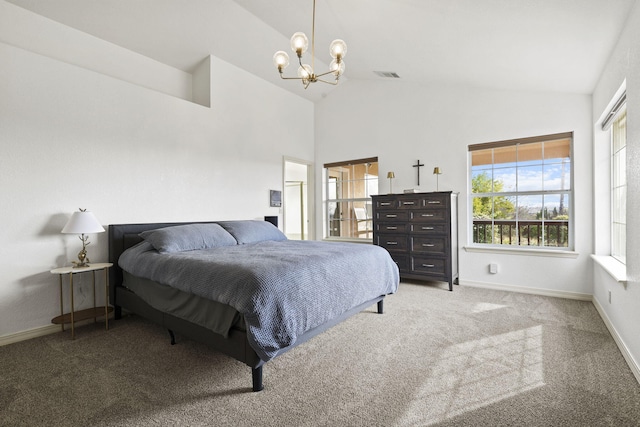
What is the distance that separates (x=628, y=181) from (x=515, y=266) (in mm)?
2126

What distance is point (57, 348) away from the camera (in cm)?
255

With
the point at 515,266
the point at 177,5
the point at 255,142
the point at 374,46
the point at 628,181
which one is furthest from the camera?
the point at 255,142

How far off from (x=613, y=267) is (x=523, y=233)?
1423mm

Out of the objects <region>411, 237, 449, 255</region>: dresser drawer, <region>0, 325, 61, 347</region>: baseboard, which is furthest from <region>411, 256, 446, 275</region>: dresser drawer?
<region>0, 325, 61, 347</region>: baseboard

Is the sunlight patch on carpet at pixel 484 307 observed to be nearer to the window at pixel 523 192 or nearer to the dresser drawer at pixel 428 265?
the dresser drawer at pixel 428 265

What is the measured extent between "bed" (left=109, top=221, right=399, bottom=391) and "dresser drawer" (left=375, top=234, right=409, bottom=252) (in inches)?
52.7

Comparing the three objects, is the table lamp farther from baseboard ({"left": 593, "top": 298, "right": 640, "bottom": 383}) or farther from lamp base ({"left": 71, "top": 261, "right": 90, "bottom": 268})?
baseboard ({"left": 593, "top": 298, "right": 640, "bottom": 383})

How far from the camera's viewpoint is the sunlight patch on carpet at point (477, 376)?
172 cm

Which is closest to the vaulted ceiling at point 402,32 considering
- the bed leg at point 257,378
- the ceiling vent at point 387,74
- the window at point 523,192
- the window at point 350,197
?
the ceiling vent at point 387,74

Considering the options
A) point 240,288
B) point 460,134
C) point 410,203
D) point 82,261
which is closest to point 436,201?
point 410,203

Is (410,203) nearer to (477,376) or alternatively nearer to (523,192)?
(523,192)

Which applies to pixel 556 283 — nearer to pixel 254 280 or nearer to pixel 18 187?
pixel 254 280

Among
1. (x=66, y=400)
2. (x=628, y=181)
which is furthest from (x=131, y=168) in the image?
(x=628, y=181)

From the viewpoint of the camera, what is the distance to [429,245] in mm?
4293
